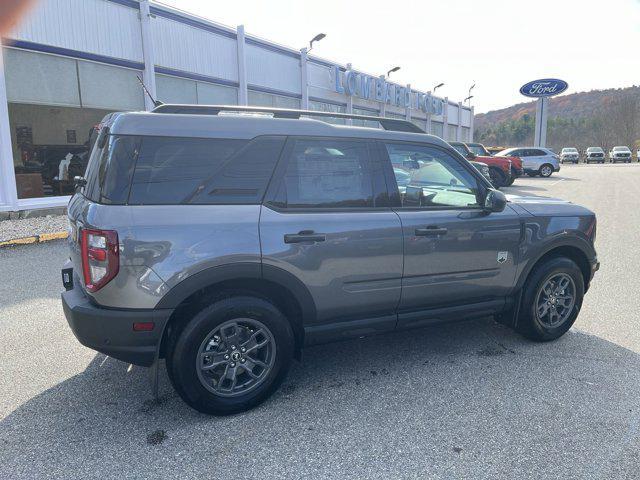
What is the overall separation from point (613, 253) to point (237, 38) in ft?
41.1

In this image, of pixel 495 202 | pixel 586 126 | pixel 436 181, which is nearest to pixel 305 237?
pixel 436 181

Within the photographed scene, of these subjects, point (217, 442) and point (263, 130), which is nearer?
point (217, 442)

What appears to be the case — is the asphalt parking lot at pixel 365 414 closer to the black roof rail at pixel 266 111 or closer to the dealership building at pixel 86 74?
the black roof rail at pixel 266 111

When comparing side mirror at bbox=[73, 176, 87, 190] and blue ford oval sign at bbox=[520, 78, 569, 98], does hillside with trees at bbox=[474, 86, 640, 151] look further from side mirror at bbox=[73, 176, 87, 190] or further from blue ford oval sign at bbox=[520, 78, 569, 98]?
side mirror at bbox=[73, 176, 87, 190]

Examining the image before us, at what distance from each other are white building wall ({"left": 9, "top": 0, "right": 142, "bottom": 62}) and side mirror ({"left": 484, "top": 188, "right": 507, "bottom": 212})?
35.0 feet

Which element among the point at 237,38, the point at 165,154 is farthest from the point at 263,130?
the point at 237,38

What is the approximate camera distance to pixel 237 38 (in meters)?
14.8

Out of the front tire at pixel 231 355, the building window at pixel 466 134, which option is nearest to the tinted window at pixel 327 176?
the front tire at pixel 231 355

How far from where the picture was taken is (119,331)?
8.66ft

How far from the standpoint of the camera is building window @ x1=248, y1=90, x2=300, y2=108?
52.6ft

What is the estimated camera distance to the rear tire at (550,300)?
3879 mm

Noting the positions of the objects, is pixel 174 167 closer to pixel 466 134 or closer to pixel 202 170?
pixel 202 170

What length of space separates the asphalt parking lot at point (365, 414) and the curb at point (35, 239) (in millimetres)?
3964

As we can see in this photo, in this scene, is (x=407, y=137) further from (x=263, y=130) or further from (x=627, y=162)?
(x=627, y=162)
